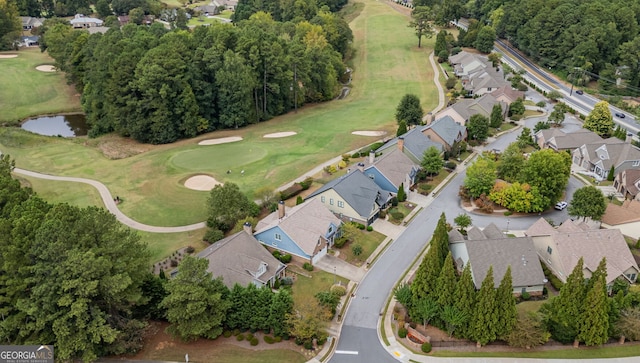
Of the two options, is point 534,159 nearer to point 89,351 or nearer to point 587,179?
point 587,179

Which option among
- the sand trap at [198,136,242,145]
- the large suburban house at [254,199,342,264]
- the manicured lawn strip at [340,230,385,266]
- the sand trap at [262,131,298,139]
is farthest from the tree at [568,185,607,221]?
the sand trap at [198,136,242,145]

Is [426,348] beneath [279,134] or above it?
above

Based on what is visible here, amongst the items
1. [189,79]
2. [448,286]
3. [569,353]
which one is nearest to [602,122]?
[569,353]

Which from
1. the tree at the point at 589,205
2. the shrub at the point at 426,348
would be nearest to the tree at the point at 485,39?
the tree at the point at 589,205

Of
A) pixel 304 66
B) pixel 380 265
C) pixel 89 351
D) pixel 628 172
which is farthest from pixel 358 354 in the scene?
pixel 304 66

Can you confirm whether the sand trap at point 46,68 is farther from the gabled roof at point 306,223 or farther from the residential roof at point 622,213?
the residential roof at point 622,213

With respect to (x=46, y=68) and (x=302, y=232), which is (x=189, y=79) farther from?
(x=46, y=68)
